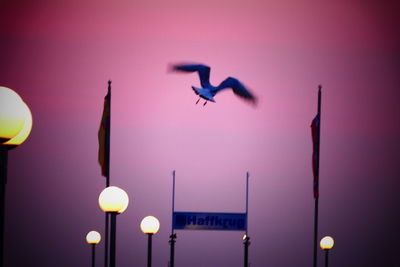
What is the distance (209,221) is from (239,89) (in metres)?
3.22

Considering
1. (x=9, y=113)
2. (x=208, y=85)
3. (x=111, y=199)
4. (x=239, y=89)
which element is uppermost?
(x=208, y=85)

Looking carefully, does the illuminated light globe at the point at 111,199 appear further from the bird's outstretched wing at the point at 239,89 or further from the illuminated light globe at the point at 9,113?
the bird's outstretched wing at the point at 239,89

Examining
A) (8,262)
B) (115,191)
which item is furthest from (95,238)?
(115,191)

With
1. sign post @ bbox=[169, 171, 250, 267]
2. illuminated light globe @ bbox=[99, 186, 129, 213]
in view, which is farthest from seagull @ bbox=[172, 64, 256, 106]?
illuminated light globe @ bbox=[99, 186, 129, 213]

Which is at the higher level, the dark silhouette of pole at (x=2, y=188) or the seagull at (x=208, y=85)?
the seagull at (x=208, y=85)

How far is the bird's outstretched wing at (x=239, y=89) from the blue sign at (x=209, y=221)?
2.69m

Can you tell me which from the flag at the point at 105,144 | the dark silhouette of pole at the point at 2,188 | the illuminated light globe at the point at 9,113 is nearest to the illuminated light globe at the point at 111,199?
the dark silhouette of pole at the point at 2,188

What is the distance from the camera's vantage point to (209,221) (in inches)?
478

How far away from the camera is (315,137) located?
10.9m

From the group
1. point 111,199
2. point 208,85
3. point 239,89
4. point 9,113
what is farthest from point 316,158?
point 9,113

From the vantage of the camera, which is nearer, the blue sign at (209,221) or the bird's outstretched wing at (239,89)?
the blue sign at (209,221)

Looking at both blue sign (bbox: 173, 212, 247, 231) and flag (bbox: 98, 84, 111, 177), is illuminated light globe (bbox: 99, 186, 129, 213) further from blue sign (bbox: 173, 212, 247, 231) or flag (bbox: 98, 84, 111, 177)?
blue sign (bbox: 173, 212, 247, 231)

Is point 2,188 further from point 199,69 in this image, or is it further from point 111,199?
point 199,69

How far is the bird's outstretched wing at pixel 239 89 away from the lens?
13.3 metres
